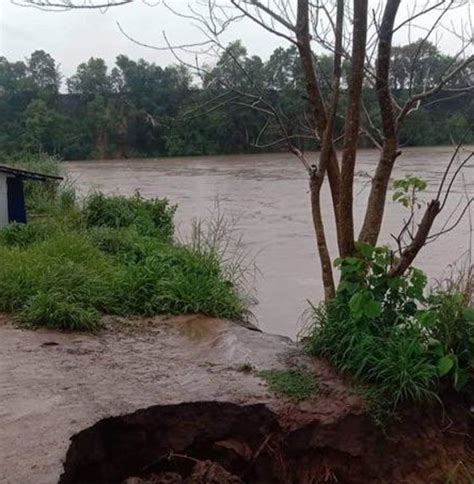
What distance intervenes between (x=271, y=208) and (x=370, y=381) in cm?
1111

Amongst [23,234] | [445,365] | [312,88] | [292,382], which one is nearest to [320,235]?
[312,88]

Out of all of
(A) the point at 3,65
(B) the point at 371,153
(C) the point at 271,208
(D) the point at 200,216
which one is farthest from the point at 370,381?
(A) the point at 3,65

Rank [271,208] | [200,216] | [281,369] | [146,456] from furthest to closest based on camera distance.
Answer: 1. [271,208]
2. [200,216]
3. [281,369]
4. [146,456]

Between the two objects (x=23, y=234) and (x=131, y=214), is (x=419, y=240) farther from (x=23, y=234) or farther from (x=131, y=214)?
(x=131, y=214)

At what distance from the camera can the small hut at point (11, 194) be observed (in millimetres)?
6539

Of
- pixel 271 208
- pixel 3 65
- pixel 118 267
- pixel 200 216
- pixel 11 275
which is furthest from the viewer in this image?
pixel 3 65

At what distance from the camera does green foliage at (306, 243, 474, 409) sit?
293cm

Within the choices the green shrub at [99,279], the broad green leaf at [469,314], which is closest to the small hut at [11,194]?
the green shrub at [99,279]

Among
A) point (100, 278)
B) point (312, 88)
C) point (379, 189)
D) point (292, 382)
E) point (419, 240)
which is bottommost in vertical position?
point (292, 382)

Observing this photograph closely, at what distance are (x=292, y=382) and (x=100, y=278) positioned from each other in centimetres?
206

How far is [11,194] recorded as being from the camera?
664cm

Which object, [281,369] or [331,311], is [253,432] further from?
[331,311]

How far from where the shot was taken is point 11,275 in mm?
4559

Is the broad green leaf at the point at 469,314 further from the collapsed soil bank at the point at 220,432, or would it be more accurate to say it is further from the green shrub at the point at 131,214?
the green shrub at the point at 131,214
